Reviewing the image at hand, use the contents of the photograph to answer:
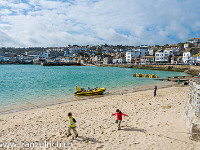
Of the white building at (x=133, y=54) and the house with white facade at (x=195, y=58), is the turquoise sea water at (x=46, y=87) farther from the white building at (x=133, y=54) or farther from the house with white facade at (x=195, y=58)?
the white building at (x=133, y=54)

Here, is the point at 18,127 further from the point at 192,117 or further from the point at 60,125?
the point at 192,117

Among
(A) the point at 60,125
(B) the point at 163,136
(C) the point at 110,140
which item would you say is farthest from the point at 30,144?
(B) the point at 163,136

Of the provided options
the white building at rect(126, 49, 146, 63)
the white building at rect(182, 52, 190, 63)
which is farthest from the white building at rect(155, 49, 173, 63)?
the white building at rect(126, 49, 146, 63)

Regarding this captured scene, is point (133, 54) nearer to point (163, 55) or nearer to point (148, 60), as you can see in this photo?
point (148, 60)

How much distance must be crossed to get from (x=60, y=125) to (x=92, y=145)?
3.33 metres

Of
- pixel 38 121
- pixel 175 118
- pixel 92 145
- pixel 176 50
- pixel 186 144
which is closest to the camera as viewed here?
pixel 186 144

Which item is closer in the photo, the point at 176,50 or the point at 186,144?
the point at 186,144

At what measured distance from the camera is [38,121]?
1013cm

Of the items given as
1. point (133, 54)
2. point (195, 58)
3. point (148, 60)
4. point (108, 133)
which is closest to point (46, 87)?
point (108, 133)

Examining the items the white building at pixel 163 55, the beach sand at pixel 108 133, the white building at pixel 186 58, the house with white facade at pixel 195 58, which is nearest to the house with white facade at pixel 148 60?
the white building at pixel 163 55

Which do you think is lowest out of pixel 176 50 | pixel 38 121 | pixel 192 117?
pixel 38 121

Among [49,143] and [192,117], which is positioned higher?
[192,117]

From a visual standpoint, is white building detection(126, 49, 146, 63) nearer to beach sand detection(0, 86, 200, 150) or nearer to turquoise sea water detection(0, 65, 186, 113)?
turquoise sea water detection(0, 65, 186, 113)

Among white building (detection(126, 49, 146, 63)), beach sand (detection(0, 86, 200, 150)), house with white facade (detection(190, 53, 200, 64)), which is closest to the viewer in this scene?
beach sand (detection(0, 86, 200, 150))
